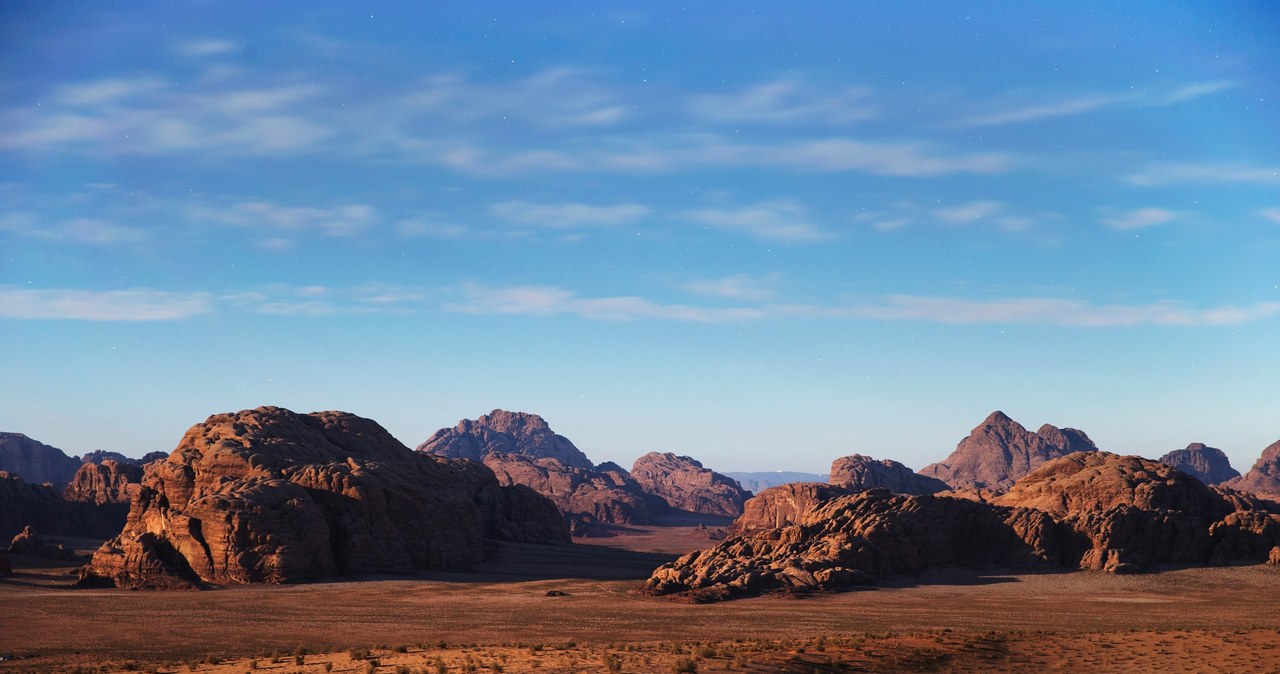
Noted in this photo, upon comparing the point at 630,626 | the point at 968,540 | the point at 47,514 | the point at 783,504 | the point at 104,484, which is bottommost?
the point at 630,626

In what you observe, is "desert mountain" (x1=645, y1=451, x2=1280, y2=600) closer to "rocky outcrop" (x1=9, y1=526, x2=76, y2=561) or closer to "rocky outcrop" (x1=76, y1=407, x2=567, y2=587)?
"rocky outcrop" (x1=76, y1=407, x2=567, y2=587)

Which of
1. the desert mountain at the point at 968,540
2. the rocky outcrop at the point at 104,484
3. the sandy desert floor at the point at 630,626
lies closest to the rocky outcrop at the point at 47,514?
the rocky outcrop at the point at 104,484

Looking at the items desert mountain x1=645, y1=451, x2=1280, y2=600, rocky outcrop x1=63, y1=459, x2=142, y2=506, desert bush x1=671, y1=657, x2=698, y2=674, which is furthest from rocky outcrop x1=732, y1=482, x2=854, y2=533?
desert bush x1=671, y1=657, x2=698, y2=674

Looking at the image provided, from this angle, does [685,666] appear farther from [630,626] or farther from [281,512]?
[281,512]

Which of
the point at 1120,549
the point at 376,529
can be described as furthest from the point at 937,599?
the point at 376,529

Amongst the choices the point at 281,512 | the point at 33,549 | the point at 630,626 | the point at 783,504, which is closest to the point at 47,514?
the point at 33,549

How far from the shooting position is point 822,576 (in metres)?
84.1

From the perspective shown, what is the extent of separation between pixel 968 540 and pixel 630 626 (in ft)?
128

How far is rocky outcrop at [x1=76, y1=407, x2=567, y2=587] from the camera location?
9081 cm

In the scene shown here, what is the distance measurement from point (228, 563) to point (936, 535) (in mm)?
56595

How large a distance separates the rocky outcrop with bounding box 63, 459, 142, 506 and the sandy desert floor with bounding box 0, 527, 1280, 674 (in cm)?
6314

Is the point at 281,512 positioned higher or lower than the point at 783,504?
lower

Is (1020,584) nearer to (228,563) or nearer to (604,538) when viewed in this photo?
(228,563)

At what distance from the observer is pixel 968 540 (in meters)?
94.7
